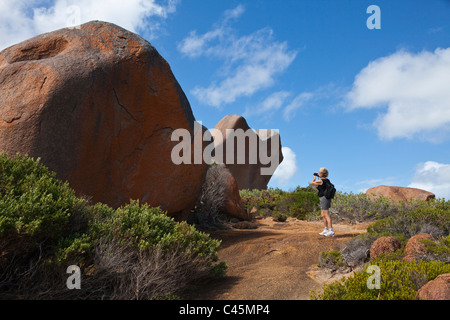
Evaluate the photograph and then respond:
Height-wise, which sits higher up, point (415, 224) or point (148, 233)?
point (415, 224)

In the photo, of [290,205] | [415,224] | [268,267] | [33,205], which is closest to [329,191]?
[415,224]

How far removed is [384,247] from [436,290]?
1975mm

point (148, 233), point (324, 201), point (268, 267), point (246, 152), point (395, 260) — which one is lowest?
point (268, 267)

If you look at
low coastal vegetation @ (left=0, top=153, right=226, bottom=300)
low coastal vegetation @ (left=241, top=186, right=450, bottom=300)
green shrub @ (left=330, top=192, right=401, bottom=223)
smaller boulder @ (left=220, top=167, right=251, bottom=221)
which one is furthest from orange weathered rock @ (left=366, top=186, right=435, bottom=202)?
low coastal vegetation @ (left=0, top=153, right=226, bottom=300)

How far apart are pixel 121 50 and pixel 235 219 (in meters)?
7.16

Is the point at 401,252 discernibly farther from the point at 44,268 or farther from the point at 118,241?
the point at 44,268

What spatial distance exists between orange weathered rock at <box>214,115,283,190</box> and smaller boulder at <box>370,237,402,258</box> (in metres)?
19.2

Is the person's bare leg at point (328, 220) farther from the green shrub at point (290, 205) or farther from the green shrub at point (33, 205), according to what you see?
the green shrub at point (33, 205)

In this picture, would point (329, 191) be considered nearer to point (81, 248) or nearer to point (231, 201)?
point (231, 201)

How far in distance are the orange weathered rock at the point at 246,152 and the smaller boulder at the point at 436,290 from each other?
21.0 meters

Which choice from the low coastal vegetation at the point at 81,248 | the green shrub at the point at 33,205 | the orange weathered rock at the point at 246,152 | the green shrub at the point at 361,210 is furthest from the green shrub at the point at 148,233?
the orange weathered rock at the point at 246,152

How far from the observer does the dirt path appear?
4832 millimetres

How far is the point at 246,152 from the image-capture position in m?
27.4
